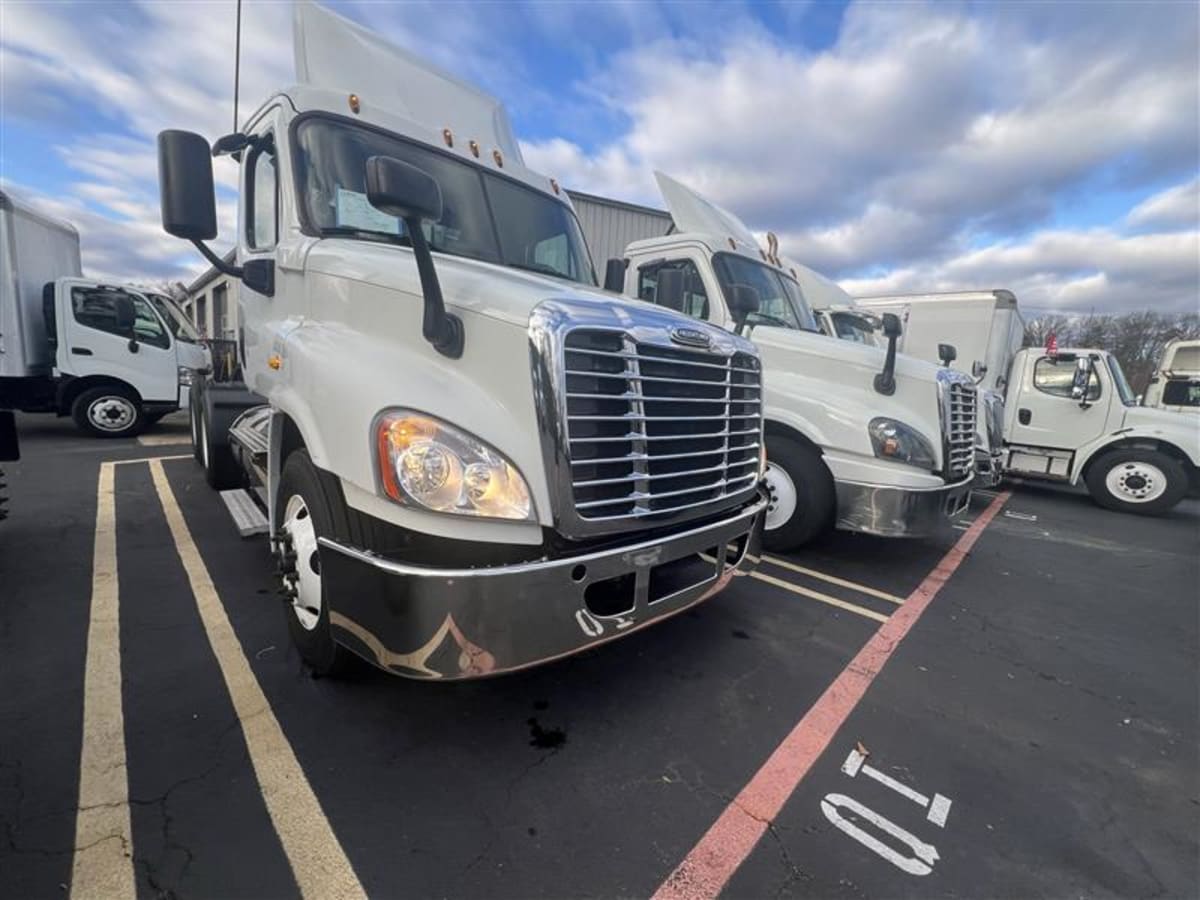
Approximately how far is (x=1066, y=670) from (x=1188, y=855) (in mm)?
1520

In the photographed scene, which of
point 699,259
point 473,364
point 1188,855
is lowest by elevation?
point 1188,855

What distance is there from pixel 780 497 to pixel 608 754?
9.79ft

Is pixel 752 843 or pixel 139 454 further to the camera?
pixel 139 454

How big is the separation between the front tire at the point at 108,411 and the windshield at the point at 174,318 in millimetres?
1259

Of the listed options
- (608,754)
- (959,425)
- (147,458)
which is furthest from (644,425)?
(147,458)

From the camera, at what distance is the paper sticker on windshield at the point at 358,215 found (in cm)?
293

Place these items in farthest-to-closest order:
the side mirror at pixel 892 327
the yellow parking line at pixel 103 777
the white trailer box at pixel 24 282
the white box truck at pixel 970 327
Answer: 1. the white box truck at pixel 970 327
2. the white trailer box at pixel 24 282
3. the side mirror at pixel 892 327
4. the yellow parking line at pixel 103 777

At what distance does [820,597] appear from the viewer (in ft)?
13.6

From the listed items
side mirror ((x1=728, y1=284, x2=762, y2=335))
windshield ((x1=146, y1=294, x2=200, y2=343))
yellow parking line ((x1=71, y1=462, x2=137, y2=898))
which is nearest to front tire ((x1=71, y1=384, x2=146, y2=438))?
windshield ((x1=146, y1=294, x2=200, y2=343))

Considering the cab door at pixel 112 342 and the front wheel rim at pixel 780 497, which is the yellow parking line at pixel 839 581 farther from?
the cab door at pixel 112 342

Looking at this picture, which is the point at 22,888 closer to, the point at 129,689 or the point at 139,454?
the point at 129,689

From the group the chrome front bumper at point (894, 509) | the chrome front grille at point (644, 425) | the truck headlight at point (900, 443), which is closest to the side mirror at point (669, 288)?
the truck headlight at point (900, 443)

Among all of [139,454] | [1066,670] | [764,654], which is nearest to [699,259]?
[764,654]

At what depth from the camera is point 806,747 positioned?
2.50 meters
